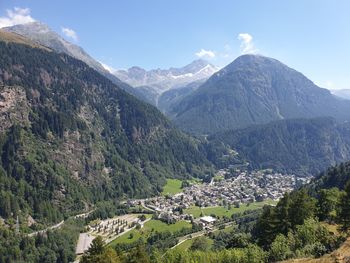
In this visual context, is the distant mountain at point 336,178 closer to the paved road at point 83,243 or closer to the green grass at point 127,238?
the green grass at point 127,238

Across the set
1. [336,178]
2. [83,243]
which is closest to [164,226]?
[83,243]

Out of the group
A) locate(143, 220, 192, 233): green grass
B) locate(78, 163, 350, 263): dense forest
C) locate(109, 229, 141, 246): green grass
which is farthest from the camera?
locate(143, 220, 192, 233): green grass

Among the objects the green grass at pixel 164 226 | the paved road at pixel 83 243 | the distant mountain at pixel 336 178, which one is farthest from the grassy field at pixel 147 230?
the distant mountain at pixel 336 178

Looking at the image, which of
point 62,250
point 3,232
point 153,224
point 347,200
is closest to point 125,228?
point 153,224

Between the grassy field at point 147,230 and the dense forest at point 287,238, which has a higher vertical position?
the dense forest at point 287,238

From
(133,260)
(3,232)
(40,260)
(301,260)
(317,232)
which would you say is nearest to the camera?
(301,260)

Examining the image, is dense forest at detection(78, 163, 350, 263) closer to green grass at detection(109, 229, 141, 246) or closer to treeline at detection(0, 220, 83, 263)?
green grass at detection(109, 229, 141, 246)

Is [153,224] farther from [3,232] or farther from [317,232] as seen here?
→ [317,232]

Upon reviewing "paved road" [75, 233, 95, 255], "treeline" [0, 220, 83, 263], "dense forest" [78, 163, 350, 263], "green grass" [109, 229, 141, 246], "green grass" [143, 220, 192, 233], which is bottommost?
A: "green grass" [143, 220, 192, 233]

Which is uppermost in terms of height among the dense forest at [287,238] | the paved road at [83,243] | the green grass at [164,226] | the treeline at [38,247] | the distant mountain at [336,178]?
the dense forest at [287,238]

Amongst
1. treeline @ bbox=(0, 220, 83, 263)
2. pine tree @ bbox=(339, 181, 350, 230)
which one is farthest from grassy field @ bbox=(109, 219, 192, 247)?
pine tree @ bbox=(339, 181, 350, 230)

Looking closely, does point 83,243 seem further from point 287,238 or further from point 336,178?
point 287,238
